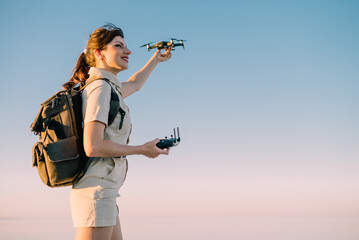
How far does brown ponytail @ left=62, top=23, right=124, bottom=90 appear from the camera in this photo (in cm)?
422

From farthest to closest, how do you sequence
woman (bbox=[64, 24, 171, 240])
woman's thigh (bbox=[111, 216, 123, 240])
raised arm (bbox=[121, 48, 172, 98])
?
raised arm (bbox=[121, 48, 172, 98]), woman's thigh (bbox=[111, 216, 123, 240]), woman (bbox=[64, 24, 171, 240])

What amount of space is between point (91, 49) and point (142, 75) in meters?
1.35

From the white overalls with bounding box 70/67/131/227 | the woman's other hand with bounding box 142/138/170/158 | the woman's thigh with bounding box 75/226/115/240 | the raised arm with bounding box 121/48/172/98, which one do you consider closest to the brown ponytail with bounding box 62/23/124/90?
the white overalls with bounding box 70/67/131/227

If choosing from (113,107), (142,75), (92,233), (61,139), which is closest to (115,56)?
(113,107)

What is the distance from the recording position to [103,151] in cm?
357

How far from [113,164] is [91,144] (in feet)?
1.35

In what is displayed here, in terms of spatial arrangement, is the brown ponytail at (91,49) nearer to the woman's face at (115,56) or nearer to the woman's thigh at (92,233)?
the woman's face at (115,56)

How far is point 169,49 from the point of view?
5.80 meters

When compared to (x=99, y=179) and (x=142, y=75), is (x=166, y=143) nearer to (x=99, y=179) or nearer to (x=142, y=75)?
(x=99, y=179)

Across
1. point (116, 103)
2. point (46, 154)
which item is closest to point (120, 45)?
point (116, 103)

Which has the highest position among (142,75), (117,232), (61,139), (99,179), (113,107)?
(142,75)

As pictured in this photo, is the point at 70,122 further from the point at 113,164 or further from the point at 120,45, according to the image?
the point at 120,45

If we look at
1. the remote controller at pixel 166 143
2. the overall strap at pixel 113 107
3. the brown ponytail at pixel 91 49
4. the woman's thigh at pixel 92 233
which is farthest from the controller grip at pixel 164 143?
the brown ponytail at pixel 91 49

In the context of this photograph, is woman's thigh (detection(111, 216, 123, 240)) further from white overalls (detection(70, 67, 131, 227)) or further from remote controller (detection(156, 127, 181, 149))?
remote controller (detection(156, 127, 181, 149))
